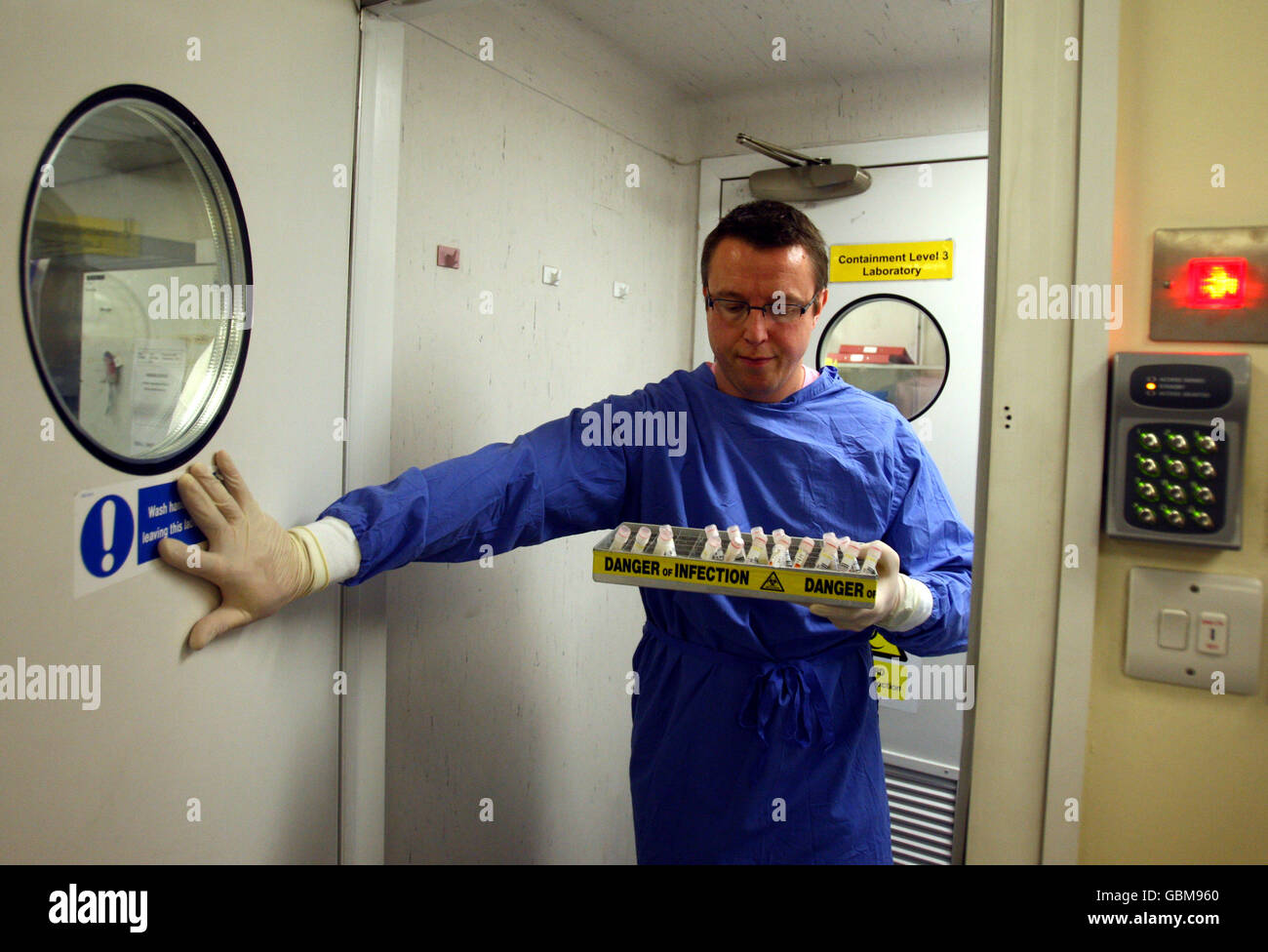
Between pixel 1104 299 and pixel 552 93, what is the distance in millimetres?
1564

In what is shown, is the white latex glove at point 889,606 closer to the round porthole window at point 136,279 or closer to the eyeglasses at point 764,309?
the eyeglasses at point 764,309

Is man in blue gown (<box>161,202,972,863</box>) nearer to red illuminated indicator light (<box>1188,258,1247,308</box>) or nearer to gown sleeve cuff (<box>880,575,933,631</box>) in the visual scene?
gown sleeve cuff (<box>880,575,933,631</box>)

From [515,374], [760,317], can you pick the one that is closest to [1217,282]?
[760,317]

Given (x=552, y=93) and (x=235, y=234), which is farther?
(x=552, y=93)

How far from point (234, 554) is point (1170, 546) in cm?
114

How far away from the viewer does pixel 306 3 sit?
4.13 ft

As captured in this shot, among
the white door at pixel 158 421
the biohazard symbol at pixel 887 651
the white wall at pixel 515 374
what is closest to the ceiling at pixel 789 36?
the white wall at pixel 515 374

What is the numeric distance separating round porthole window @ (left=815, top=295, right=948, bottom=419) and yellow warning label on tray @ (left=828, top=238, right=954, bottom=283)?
2.7 inches

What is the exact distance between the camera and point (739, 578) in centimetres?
118

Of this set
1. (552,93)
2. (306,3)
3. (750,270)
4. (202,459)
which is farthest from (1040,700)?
(552,93)

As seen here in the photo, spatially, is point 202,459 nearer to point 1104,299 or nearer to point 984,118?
point 1104,299

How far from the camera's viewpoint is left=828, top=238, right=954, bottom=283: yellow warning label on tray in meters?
2.37
